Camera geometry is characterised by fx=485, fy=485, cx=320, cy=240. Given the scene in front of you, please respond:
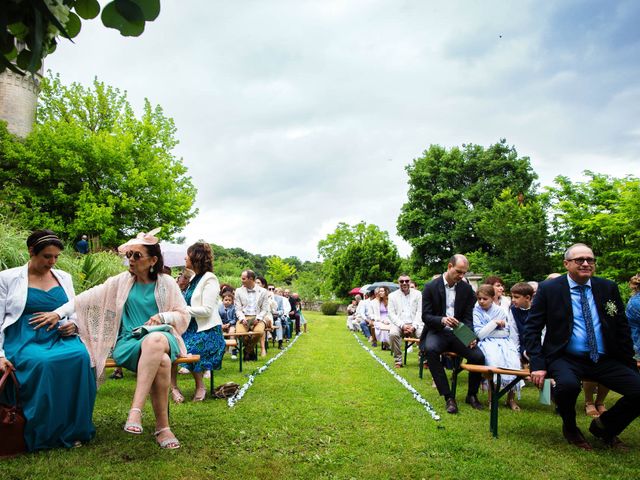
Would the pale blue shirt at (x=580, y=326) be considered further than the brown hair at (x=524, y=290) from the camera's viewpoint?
No

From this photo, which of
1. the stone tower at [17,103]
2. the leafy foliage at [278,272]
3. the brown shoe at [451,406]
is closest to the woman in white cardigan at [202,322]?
the brown shoe at [451,406]

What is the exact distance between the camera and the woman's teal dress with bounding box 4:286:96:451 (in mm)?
3840

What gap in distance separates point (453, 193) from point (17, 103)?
33.0 m

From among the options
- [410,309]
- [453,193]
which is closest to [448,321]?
[410,309]

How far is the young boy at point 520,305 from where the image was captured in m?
6.80

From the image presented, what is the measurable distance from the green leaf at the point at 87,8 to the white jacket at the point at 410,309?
880 centimetres

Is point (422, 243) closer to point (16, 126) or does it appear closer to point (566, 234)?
point (566, 234)

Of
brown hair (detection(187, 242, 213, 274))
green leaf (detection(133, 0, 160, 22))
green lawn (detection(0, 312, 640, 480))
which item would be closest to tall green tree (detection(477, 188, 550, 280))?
green lawn (detection(0, 312, 640, 480))

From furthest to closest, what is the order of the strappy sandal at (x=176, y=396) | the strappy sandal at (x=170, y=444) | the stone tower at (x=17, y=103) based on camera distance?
the stone tower at (x=17, y=103)
the strappy sandal at (x=176, y=396)
the strappy sandal at (x=170, y=444)

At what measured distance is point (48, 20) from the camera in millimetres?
1832

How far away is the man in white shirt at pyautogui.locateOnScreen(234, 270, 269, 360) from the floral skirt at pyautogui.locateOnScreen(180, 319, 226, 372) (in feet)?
13.7

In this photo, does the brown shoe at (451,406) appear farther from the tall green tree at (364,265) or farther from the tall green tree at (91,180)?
the tall green tree at (364,265)

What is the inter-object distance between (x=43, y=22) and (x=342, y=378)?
719 cm

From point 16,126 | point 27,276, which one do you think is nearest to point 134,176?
point 16,126
